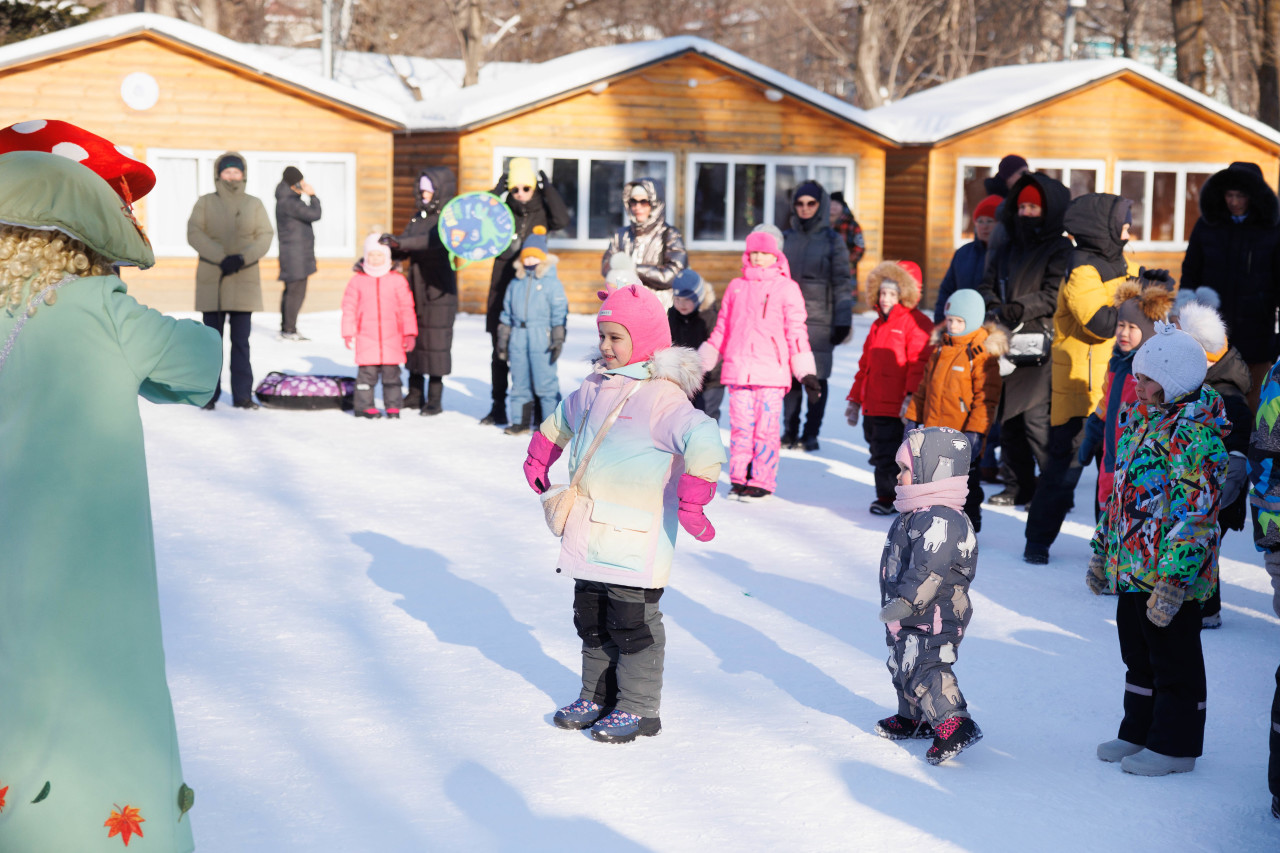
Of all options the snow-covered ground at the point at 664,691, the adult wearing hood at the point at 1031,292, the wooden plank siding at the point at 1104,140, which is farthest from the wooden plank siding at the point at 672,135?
the adult wearing hood at the point at 1031,292

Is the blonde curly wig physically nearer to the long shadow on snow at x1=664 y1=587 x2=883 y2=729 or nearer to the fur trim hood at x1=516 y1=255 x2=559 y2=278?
the long shadow on snow at x1=664 y1=587 x2=883 y2=729

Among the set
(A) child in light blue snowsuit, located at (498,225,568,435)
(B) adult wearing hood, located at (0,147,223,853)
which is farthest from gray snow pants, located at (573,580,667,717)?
(A) child in light blue snowsuit, located at (498,225,568,435)

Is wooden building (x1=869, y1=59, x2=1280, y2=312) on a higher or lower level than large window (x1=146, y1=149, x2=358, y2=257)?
higher

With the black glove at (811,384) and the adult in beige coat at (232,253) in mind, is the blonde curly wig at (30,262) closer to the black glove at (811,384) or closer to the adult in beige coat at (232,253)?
the black glove at (811,384)

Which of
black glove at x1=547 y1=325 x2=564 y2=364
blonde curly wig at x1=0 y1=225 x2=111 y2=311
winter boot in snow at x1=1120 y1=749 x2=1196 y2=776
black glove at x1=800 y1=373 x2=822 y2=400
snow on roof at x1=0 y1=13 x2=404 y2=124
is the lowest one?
winter boot in snow at x1=1120 y1=749 x2=1196 y2=776

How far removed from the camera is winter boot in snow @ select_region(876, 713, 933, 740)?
4625mm

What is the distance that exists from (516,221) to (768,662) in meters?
6.32

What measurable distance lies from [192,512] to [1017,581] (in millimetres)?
4407

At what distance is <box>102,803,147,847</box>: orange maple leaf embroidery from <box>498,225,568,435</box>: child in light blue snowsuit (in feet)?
24.4

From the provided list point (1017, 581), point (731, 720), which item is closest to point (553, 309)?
point (1017, 581)

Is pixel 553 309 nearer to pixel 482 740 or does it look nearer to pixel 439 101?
pixel 482 740

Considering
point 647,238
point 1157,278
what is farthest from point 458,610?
point 647,238

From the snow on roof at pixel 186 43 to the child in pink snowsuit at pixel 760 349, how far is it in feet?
39.5

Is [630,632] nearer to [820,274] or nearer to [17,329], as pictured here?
[17,329]
